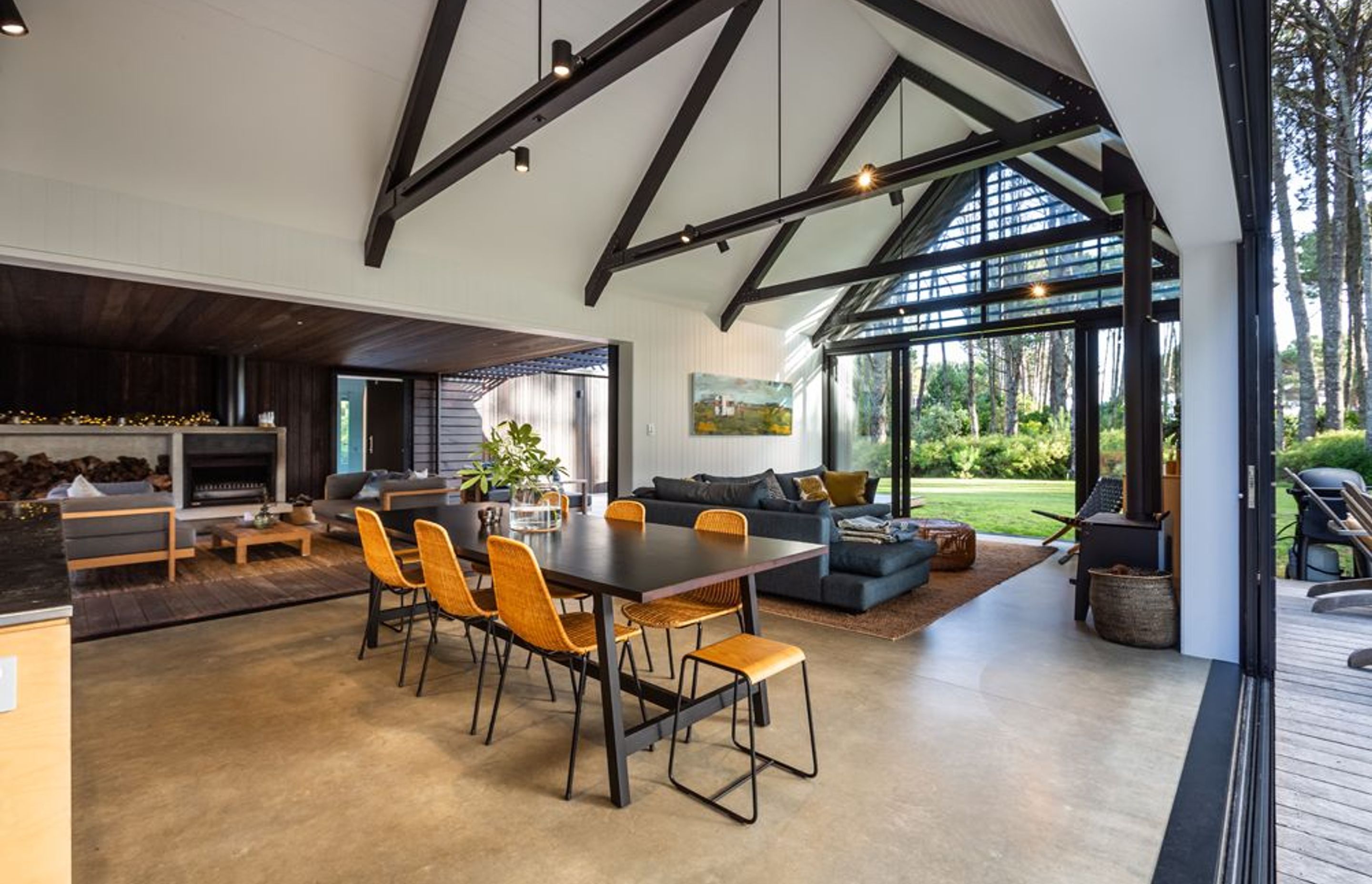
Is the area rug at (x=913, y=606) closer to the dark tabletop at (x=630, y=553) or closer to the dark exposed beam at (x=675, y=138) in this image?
the dark tabletop at (x=630, y=553)

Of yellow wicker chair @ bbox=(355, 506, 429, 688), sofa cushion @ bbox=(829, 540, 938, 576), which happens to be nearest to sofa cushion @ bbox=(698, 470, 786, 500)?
sofa cushion @ bbox=(829, 540, 938, 576)

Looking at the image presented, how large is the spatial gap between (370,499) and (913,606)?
21.6 ft

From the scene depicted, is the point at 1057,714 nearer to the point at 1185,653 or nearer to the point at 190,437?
the point at 1185,653

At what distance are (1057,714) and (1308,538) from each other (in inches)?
167

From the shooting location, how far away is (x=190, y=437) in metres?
9.27

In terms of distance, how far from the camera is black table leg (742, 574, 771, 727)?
269cm

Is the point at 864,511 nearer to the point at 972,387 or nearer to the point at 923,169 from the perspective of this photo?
the point at 972,387

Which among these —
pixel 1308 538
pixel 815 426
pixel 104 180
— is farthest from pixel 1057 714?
pixel 815 426

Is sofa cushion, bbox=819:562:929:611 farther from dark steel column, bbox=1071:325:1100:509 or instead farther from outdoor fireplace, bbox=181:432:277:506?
outdoor fireplace, bbox=181:432:277:506

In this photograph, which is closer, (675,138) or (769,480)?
(675,138)

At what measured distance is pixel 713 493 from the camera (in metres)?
5.07

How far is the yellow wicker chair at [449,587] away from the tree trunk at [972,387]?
6.92 metres

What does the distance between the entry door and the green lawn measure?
907cm

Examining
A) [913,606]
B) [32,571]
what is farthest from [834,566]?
[32,571]
